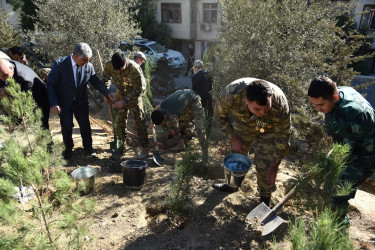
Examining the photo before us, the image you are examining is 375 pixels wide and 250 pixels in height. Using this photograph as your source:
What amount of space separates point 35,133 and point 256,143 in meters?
2.52

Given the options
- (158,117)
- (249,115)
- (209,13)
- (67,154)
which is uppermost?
(209,13)

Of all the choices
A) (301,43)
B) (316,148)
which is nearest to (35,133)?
(316,148)

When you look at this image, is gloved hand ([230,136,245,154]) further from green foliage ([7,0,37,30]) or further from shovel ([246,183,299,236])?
green foliage ([7,0,37,30])

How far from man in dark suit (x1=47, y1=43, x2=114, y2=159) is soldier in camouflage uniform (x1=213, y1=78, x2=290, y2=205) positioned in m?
2.08

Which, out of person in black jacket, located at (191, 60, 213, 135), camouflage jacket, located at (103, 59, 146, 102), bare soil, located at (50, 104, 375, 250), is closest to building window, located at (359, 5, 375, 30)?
person in black jacket, located at (191, 60, 213, 135)

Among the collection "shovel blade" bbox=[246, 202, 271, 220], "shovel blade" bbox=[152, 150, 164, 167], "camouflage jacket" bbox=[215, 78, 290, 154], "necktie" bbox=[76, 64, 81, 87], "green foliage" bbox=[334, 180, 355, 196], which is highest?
"necktie" bbox=[76, 64, 81, 87]

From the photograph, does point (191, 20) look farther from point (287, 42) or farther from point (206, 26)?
point (287, 42)

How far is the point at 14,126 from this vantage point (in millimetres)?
3193

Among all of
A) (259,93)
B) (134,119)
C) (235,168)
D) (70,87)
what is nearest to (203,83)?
(134,119)

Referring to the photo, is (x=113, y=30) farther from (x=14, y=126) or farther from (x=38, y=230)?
(x=38, y=230)

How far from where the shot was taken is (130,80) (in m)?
4.72

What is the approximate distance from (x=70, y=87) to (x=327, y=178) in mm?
3656

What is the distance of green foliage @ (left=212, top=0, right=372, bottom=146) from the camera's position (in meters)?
5.26

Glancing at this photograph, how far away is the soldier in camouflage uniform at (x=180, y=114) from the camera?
4547 mm
